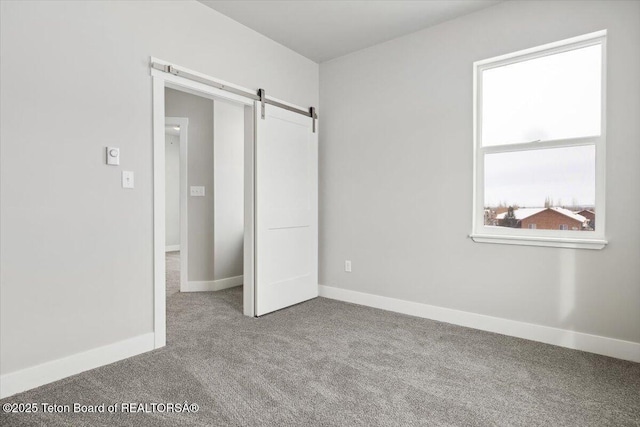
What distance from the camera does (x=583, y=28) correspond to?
2.55 m

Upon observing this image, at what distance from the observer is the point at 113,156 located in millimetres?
2346

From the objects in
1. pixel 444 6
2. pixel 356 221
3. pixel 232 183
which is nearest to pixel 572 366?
pixel 356 221

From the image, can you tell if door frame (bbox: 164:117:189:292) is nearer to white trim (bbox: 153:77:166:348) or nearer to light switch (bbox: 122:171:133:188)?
white trim (bbox: 153:77:166:348)

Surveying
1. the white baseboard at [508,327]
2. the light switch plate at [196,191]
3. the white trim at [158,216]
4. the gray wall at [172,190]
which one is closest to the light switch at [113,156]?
the white trim at [158,216]

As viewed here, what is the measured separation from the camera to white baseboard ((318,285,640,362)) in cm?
247

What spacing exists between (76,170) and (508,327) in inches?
132

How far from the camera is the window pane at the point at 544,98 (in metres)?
2.61

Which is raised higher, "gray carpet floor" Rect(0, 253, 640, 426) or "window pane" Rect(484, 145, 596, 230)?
"window pane" Rect(484, 145, 596, 230)

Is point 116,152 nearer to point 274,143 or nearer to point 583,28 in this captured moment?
point 274,143

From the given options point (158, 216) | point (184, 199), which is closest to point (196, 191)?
point (184, 199)

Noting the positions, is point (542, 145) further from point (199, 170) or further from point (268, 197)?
point (199, 170)

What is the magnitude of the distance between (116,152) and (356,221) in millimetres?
2357

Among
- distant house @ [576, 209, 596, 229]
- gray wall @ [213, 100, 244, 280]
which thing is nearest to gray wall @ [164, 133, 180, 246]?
gray wall @ [213, 100, 244, 280]

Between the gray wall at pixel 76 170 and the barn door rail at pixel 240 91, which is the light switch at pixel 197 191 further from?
the gray wall at pixel 76 170
